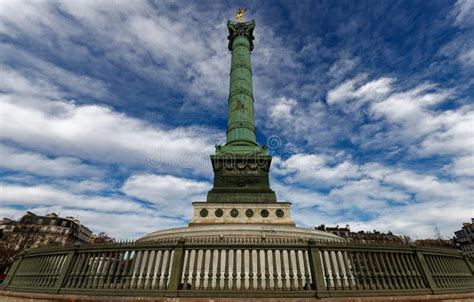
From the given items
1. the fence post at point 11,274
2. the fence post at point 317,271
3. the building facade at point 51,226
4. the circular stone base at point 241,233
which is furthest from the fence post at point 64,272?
the building facade at point 51,226

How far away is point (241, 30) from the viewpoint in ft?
123

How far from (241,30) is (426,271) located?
37776 millimetres

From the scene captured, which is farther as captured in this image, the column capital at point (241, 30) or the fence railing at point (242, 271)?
the column capital at point (241, 30)

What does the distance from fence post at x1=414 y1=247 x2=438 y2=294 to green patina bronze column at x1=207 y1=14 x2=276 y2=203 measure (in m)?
17.2

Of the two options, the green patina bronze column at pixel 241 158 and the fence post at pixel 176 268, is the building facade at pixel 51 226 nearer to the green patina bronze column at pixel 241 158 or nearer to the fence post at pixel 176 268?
the green patina bronze column at pixel 241 158

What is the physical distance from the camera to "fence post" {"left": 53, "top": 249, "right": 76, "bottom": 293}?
679 cm

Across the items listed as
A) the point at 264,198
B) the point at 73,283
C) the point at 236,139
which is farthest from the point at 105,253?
the point at 236,139

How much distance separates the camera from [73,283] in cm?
682

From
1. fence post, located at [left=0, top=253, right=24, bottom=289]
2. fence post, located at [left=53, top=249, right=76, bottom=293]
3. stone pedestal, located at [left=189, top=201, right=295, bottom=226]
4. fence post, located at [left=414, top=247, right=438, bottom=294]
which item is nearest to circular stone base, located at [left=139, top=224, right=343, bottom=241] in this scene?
stone pedestal, located at [left=189, top=201, right=295, bottom=226]

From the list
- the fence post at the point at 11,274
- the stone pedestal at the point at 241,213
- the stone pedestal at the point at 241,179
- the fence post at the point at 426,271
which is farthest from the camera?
the stone pedestal at the point at 241,179

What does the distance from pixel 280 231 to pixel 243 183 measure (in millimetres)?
10874

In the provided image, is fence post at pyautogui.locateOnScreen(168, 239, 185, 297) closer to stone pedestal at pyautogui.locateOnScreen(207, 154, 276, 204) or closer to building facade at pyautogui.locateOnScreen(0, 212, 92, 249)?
stone pedestal at pyautogui.locateOnScreen(207, 154, 276, 204)

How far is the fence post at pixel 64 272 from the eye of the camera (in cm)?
679

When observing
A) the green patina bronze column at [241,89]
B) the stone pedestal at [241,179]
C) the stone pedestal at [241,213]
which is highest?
the green patina bronze column at [241,89]
